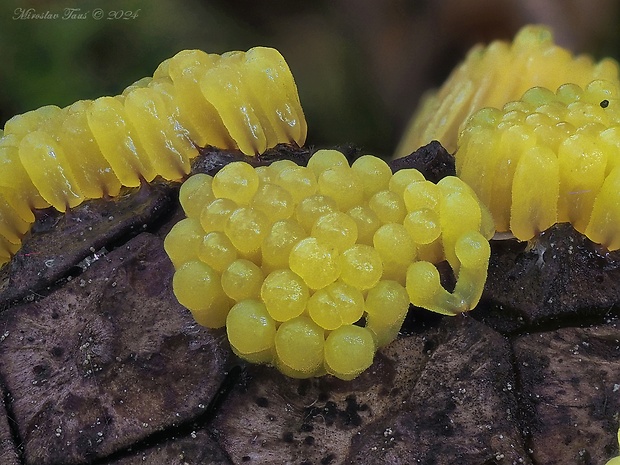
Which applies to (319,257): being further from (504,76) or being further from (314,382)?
(504,76)

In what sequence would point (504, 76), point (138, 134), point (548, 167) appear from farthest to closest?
point (504, 76) < point (138, 134) < point (548, 167)

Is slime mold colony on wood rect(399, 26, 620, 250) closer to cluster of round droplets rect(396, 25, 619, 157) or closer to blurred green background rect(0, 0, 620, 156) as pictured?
cluster of round droplets rect(396, 25, 619, 157)

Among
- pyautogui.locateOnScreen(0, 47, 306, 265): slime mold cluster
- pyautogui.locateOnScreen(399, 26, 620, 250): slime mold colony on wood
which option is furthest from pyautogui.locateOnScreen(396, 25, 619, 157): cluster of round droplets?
pyautogui.locateOnScreen(0, 47, 306, 265): slime mold cluster

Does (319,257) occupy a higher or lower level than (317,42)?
higher

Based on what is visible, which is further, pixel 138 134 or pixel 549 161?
pixel 138 134

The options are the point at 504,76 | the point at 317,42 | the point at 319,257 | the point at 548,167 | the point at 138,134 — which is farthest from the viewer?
Answer: the point at 317,42

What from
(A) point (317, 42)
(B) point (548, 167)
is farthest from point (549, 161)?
(A) point (317, 42)

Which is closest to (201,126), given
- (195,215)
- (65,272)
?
(195,215)

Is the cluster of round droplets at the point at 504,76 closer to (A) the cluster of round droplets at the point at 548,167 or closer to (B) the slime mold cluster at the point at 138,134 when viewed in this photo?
(A) the cluster of round droplets at the point at 548,167
